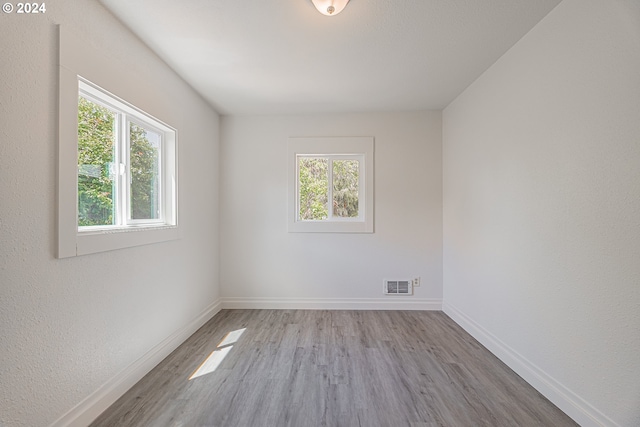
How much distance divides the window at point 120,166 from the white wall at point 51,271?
19 cm

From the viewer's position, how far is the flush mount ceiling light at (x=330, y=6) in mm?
1538

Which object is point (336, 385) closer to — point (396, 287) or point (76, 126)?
point (396, 287)

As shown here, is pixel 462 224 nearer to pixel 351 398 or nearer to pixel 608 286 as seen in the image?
pixel 608 286

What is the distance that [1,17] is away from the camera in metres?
1.12

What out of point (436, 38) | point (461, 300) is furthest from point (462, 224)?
point (436, 38)

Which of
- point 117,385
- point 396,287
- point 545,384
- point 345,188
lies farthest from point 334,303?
point 117,385

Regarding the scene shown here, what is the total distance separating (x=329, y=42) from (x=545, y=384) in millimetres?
2721

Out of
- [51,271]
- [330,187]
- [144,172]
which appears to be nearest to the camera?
[51,271]

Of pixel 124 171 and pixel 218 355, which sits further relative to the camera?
pixel 218 355

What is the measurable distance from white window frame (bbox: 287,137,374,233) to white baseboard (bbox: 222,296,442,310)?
2.86 ft

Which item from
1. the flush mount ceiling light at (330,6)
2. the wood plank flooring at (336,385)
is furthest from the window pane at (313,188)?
the flush mount ceiling light at (330,6)

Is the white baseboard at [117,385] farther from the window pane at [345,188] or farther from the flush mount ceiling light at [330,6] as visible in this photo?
the flush mount ceiling light at [330,6]

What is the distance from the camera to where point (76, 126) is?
1.43m

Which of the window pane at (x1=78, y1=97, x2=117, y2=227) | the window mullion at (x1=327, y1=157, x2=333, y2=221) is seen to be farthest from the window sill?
the window mullion at (x1=327, y1=157, x2=333, y2=221)
